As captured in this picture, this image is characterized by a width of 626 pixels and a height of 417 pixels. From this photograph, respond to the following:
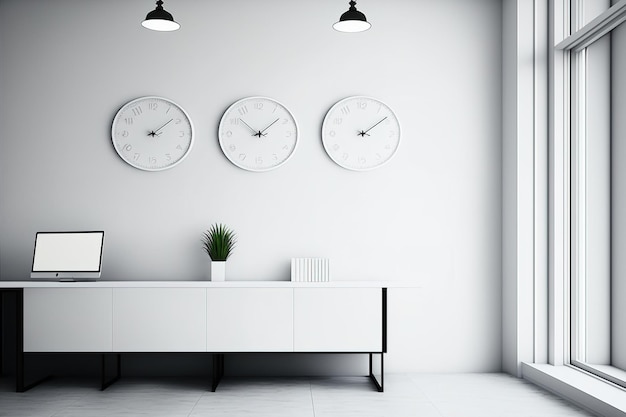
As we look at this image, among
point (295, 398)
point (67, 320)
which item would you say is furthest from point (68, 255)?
point (295, 398)

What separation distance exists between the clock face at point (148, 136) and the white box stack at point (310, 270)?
3.93 ft

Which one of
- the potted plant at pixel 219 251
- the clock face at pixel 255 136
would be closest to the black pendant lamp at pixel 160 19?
the clock face at pixel 255 136

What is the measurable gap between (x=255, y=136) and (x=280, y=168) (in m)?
0.31

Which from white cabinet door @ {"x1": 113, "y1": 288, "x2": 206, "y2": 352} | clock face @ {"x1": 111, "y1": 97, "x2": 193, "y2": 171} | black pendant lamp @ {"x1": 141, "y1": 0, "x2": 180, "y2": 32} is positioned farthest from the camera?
clock face @ {"x1": 111, "y1": 97, "x2": 193, "y2": 171}

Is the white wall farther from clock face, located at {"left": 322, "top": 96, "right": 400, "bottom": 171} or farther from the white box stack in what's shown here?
the white box stack

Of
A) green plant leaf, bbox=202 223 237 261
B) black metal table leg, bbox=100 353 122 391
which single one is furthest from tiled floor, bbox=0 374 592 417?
green plant leaf, bbox=202 223 237 261

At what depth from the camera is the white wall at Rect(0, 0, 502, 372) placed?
4.60 metres

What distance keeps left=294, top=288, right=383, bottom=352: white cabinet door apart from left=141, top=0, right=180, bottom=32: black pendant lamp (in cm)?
191

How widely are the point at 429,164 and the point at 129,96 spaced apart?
2.35m

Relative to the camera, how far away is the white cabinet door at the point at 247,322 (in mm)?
4047

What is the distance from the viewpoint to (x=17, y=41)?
15.3ft

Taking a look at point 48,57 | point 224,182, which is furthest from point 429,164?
point 48,57

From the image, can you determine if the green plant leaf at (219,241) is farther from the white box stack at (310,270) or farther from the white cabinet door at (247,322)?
the white box stack at (310,270)

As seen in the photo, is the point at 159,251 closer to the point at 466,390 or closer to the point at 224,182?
the point at 224,182
